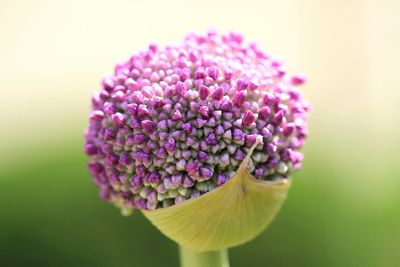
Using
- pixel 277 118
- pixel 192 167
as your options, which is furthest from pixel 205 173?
pixel 277 118

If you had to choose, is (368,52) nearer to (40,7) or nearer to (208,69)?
(40,7)

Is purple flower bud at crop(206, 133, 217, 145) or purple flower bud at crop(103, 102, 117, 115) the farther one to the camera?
purple flower bud at crop(103, 102, 117, 115)

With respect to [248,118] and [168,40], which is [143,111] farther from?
[168,40]

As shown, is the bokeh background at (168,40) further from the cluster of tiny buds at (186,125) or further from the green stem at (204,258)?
the green stem at (204,258)

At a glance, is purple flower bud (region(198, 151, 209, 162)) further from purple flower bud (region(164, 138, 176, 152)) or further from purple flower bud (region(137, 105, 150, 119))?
purple flower bud (region(137, 105, 150, 119))

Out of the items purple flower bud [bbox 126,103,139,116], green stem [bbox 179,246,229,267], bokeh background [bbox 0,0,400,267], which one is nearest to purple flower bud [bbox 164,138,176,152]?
purple flower bud [bbox 126,103,139,116]

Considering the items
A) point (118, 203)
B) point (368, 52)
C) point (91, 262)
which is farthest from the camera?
point (368, 52)

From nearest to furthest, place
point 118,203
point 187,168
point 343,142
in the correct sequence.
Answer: point 187,168
point 118,203
point 343,142

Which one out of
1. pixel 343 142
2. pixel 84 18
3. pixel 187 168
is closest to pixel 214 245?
pixel 187 168
